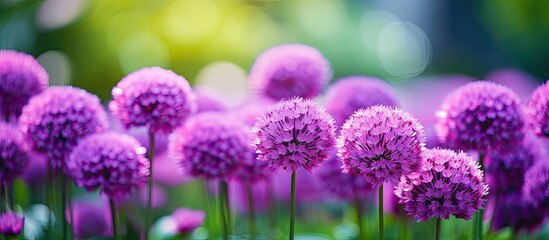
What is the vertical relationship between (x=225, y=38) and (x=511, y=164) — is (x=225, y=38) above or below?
above

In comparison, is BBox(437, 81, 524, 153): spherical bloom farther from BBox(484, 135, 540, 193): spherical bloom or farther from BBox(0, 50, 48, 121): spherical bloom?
BBox(0, 50, 48, 121): spherical bloom

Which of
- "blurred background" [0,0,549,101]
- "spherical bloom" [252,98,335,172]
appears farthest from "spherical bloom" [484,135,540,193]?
"blurred background" [0,0,549,101]

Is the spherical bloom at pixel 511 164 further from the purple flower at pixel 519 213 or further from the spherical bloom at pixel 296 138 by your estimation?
the spherical bloom at pixel 296 138

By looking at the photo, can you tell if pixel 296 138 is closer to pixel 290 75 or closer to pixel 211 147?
pixel 211 147

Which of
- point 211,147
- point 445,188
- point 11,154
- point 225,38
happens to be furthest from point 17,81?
point 225,38

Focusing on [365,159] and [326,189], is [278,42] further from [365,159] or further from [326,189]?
[365,159]

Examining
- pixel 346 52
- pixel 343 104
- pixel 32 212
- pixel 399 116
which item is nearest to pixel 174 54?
pixel 346 52

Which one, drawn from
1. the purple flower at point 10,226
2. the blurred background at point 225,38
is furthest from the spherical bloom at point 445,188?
the blurred background at point 225,38
